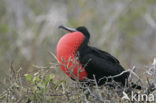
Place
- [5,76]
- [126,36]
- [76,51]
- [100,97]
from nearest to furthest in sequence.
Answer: [100,97], [5,76], [76,51], [126,36]

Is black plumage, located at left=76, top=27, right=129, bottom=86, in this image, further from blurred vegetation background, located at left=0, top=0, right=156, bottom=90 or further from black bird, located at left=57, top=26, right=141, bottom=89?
blurred vegetation background, located at left=0, top=0, right=156, bottom=90

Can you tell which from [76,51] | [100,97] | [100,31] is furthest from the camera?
[100,31]

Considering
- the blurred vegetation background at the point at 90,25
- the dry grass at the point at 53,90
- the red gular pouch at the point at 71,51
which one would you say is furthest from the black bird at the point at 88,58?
the blurred vegetation background at the point at 90,25

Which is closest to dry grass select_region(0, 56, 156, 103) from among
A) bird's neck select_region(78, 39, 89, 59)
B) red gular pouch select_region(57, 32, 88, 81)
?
red gular pouch select_region(57, 32, 88, 81)

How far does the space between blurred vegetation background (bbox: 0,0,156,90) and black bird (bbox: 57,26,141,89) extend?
7181 millimetres

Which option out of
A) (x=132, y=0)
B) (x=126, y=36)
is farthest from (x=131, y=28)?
(x=132, y=0)

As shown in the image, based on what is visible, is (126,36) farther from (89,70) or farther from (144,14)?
(89,70)

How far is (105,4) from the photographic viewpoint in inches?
550

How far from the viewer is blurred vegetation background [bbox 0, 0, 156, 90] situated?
1247 centimetres

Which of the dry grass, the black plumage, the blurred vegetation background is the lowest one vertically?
the dry grass

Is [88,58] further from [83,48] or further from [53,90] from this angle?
[53,90]

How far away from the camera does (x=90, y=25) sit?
13.9 metres

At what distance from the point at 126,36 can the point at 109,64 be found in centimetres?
936

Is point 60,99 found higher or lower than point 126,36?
lower
